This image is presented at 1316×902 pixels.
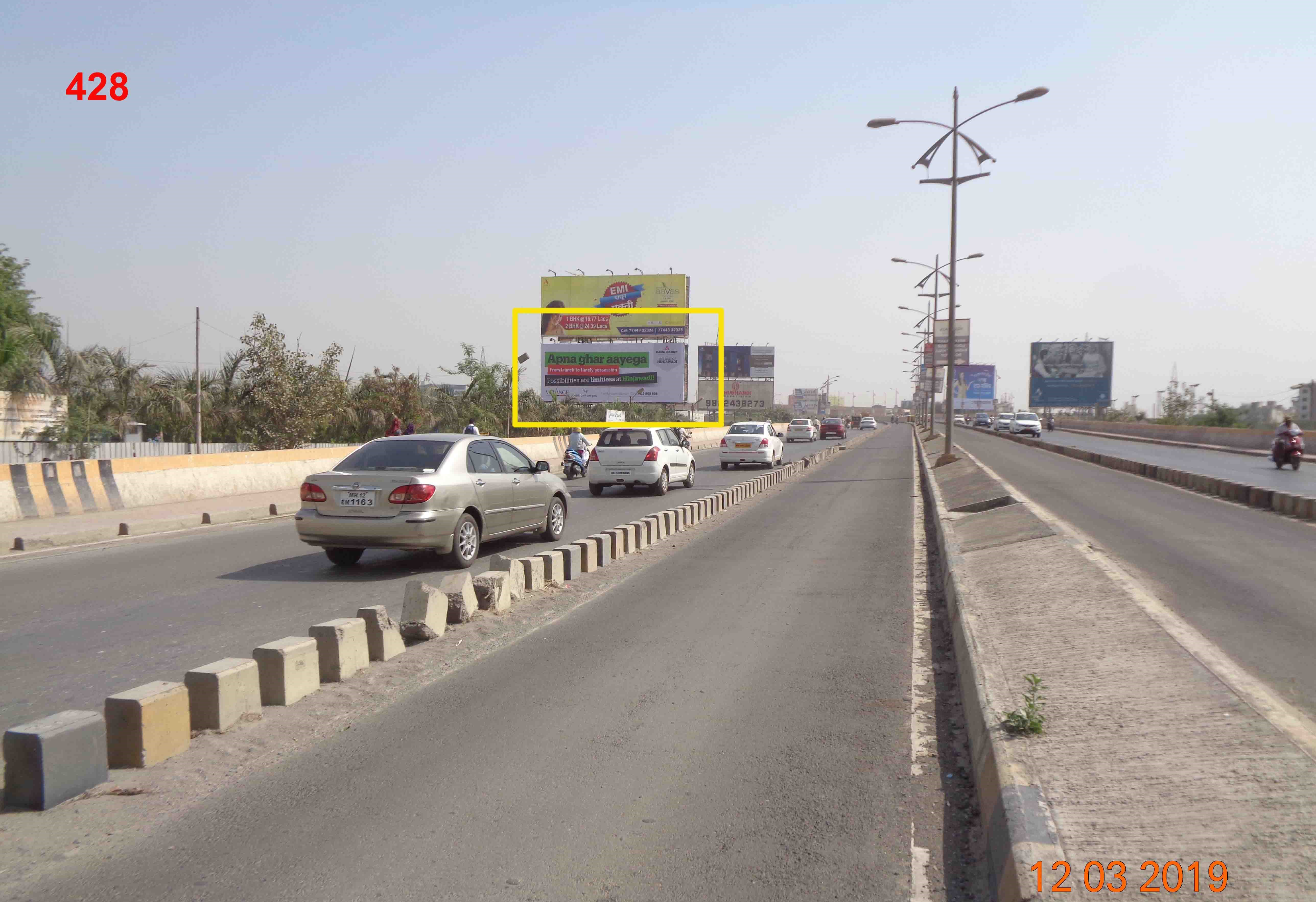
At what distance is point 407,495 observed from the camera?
986 cm

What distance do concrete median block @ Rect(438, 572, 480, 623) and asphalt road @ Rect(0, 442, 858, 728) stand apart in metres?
0.76

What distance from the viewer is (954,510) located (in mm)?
16812

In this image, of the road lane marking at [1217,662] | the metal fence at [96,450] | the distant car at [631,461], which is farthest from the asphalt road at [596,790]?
the metal fence at [96,450]

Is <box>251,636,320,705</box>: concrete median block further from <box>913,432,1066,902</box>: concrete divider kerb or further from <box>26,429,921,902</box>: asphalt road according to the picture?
<box>913,432,1066,902</box>: concrete divider kerb

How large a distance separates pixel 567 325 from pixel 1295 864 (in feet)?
161

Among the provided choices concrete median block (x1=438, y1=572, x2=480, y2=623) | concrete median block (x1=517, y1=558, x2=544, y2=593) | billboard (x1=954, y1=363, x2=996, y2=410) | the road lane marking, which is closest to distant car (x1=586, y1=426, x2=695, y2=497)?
the road lane marking

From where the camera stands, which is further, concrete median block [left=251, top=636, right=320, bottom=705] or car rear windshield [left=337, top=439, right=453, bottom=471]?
car rear windshield [left=337, top=439, right=453, bottom=471]

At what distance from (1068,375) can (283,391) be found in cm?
7644

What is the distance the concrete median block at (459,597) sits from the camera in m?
7.42

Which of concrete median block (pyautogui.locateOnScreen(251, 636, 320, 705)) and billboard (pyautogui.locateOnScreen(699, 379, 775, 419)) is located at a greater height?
billboard (pyautogui.locateOnScreen(699, 379, 775, 419))

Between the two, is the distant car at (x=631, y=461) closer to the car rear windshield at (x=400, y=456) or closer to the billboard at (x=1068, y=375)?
the car rear windshield at (x=400, y=456)

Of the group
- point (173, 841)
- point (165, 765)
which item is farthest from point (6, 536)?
point (173, 841)

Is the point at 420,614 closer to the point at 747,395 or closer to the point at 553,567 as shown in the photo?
the point at 553,567

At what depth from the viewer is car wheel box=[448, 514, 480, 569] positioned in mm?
10320
